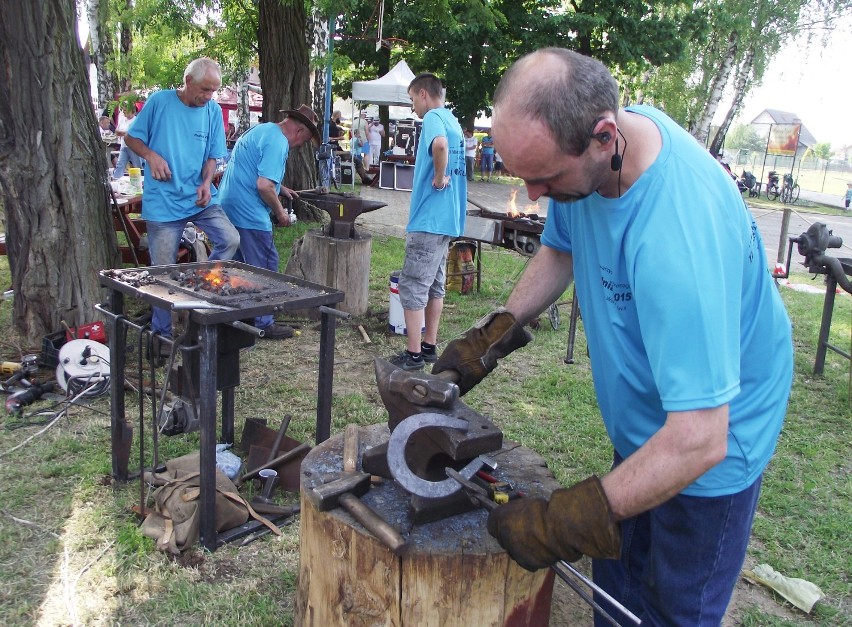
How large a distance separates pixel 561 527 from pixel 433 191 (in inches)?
147

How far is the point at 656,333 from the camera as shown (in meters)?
1.30

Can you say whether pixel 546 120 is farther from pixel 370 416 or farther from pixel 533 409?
pixel 533 409

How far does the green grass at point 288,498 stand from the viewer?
8.66 ft

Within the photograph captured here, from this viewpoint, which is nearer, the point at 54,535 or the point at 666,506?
the point at 666,506

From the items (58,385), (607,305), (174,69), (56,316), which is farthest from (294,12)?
(607,305)

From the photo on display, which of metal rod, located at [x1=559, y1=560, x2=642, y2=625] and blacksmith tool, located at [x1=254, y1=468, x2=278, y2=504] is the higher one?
metal rod, located at [x1=559, y1=560, x2=642, y2=625]

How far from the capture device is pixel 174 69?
12.1m

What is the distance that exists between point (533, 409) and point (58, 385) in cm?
307

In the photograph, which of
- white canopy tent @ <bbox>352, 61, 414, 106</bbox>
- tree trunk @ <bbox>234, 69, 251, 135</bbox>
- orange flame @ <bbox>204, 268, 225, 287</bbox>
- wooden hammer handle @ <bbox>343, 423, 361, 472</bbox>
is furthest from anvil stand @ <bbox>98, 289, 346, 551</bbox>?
tree trunk @ <bbox>234, 69, 251, 135</bbox>

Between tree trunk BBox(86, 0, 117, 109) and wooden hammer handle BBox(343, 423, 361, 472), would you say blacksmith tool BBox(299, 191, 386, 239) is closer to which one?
wooden hammer handle BBox(343, 423, 361, 472)

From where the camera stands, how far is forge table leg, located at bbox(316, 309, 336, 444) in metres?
3.33

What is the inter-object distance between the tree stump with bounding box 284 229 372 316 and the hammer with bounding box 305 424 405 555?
13.6 feet

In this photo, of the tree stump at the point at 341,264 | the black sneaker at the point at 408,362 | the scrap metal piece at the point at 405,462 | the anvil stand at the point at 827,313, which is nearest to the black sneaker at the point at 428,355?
the black sneaker at the point at 408,362

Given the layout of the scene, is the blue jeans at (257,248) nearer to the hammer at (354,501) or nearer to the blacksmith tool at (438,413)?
the hammer at (354,501)
